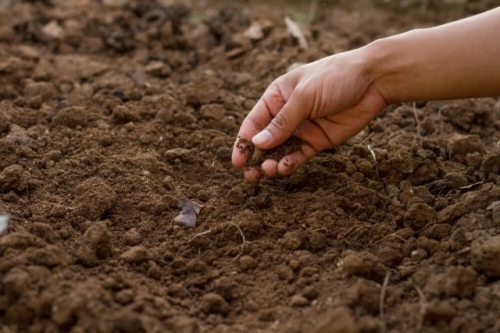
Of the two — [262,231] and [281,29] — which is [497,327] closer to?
[262,231]

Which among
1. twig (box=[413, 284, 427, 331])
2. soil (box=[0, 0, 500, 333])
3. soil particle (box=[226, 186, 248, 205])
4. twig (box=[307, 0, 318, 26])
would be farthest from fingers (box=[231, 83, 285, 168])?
twig (box=[307, 0, 318, 26])

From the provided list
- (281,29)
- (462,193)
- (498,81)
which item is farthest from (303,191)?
(281,29)

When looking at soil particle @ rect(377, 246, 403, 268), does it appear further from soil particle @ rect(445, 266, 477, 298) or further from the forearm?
the forearm

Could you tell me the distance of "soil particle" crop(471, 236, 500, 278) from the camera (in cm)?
214

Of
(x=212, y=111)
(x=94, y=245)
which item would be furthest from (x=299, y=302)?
(x=212, y=111)

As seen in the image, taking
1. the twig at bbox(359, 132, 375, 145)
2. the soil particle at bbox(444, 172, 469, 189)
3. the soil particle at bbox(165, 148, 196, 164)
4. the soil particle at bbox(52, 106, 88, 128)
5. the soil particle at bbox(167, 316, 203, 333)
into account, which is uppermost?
the soil particle at bbox(52, 106, 88, 128)

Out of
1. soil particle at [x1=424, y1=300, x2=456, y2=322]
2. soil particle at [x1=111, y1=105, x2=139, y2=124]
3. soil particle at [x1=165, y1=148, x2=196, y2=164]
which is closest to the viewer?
soil particle at [x1=424, y1=300, x2=456, y2=322]

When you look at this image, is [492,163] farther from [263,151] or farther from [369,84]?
[263,151]

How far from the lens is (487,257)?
215 centimetres

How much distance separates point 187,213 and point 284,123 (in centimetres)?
51

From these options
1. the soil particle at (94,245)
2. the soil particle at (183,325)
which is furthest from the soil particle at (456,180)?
the soil particle at (94,245)

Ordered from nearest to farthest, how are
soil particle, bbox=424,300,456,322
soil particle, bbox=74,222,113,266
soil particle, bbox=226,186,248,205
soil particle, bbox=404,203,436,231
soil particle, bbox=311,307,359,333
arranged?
soil particle, bbox=311,307,359,333 → soil particle, bbox=424,300,456,322 → soil particle, bbox=74,222,113,266 → soil particle, bbox=404,203,436,231 → soil particle, bbox=226,186,248,205

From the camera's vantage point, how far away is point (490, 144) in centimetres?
313

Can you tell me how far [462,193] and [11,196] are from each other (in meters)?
1.79
